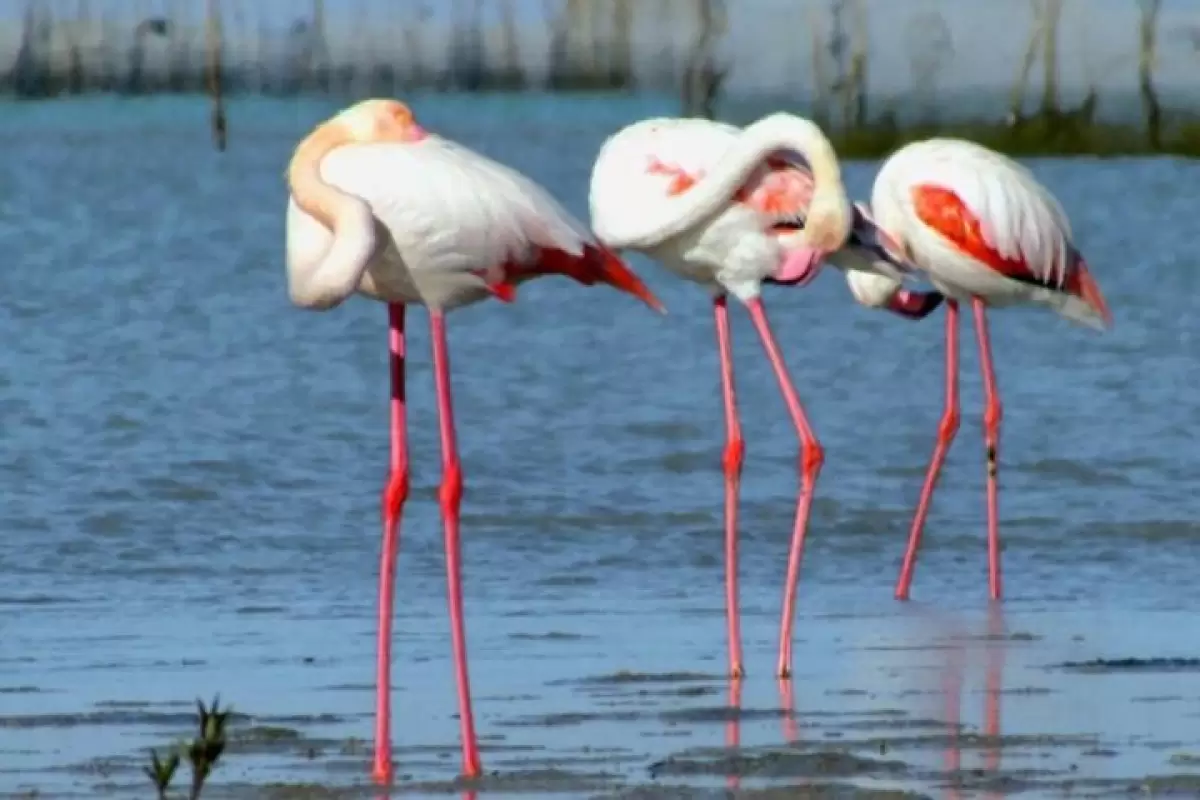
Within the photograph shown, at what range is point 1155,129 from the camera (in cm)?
5200

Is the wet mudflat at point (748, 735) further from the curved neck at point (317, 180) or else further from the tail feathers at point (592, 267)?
the curved neck at point (317, 180)

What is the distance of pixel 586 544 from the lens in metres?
10.6

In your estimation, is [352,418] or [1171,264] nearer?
[352,418]

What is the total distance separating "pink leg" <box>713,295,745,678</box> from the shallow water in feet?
0.34

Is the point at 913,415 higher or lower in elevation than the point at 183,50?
higher

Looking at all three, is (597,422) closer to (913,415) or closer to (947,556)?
(913,415)

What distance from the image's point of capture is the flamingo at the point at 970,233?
9234 millimetres

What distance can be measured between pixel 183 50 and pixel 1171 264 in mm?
63468

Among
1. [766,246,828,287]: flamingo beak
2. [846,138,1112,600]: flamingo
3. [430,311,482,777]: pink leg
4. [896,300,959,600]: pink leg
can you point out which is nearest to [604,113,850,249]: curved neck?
[766,246,828,287]: flamingo beak

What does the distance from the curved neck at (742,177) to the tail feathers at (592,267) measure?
0.80 meters

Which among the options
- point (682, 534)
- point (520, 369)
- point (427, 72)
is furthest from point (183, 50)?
point (682, 534)

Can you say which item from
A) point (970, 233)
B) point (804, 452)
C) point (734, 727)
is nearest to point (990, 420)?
point (970, 233)

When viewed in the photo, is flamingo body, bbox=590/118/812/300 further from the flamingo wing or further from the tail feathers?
the flamingo wing

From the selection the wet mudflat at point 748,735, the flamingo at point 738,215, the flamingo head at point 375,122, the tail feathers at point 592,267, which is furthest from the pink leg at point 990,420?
the flamingo head at point 375,122
